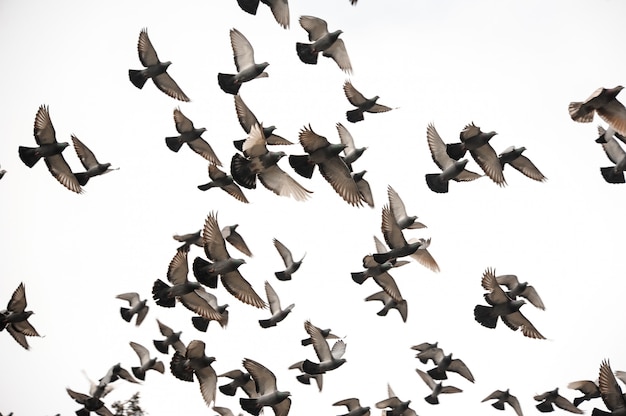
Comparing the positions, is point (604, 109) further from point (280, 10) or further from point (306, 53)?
point (280, 10)

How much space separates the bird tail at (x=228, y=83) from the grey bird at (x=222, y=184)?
65.2 inches

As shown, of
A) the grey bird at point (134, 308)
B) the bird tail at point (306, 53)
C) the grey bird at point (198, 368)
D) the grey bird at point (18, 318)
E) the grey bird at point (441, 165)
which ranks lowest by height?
the grey bird at point (198, 368)

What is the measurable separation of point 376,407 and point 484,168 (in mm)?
5213

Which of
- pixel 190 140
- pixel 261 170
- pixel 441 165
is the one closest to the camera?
pixel 261 170

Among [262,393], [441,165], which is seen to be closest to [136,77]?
[441,165]

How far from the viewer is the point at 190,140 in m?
22.9

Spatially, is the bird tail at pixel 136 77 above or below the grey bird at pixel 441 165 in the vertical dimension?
above

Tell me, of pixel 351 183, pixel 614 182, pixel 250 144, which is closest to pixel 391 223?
pixel 351 183

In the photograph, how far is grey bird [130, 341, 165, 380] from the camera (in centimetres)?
2361

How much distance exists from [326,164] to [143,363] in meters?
6.72

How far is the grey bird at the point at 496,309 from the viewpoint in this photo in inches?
836

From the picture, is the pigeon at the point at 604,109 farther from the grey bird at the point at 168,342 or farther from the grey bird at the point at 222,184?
the grey bird at the point at 168,342

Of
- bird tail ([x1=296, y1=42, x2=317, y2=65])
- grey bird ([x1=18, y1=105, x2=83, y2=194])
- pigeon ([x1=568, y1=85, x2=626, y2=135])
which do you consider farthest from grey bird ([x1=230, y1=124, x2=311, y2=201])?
pigeon ([x1=568, y1=85, x2=626, y2=135])

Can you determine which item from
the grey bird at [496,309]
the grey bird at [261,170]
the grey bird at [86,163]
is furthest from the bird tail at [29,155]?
the grey bird at [496,309]
